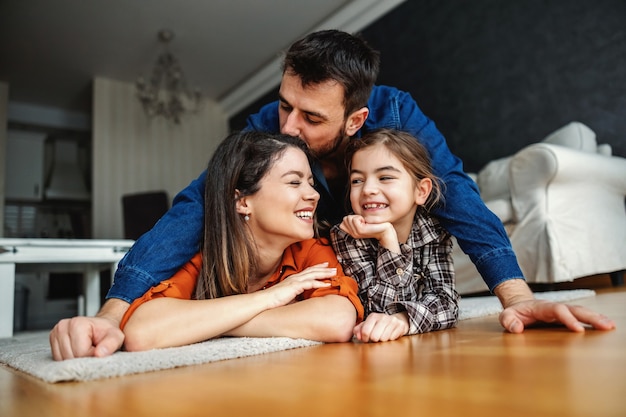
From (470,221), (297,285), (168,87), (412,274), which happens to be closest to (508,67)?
(470,221)

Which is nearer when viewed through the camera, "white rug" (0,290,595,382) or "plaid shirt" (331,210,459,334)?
"white rug" (0,290,595,382)

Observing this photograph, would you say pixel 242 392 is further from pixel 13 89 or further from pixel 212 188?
pixel 13 89

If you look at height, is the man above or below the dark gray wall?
below

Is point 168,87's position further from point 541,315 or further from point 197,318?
point 541,315

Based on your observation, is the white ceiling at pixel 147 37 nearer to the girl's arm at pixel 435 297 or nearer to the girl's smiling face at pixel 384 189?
the girl's smiling face at pixel 384 189

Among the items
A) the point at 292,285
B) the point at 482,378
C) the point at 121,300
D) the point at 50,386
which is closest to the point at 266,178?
the point at 292,285

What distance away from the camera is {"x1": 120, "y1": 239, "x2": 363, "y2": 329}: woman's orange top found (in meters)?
1.19

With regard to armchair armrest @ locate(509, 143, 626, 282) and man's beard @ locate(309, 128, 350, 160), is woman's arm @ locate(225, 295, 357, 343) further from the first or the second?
armchair armrest @ locate(509, 143, 626, 282)

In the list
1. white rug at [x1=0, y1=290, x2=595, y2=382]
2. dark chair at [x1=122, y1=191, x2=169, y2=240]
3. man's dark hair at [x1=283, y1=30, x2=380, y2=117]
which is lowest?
white rug at [x1=0, y1=290, x2=595, y2=382]

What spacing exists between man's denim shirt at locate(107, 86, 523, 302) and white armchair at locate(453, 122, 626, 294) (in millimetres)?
1343

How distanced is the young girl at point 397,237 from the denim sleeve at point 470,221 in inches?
1.8

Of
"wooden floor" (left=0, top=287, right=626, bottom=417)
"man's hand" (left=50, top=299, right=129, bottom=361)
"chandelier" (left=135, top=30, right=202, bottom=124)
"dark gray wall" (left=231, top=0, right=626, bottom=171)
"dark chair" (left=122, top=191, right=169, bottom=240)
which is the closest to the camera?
"wooden floor" (left=0, top=287, right=626, bottom=417)

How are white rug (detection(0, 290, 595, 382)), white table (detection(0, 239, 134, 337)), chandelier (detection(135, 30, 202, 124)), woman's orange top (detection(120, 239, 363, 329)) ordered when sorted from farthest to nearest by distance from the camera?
1. chandelier (detection(135, 30, 202, 124))
2. white table (detection(0, 239, 134, 337))
3. woman's orange top (detection(120, 239, 363, 329))
4. white rug (detection(0, 290, 595, 382))

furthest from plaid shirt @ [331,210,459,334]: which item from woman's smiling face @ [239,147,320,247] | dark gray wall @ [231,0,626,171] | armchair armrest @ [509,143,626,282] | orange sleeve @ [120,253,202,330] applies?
dark gray wall @ [231,0,626,171]
